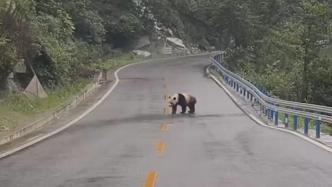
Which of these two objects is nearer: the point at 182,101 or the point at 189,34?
the point at 182,101

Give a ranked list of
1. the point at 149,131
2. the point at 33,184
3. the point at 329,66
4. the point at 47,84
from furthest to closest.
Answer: the point at 329,66 < the point at 47,84 < the point at 149,131 < the point at 33,184

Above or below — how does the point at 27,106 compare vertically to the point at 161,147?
above

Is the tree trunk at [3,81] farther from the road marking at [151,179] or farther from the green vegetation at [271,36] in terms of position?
the green vegetation at [271,36]

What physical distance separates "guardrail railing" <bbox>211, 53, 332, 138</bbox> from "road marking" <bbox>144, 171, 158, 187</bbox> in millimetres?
8780

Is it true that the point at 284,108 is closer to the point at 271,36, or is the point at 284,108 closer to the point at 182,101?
the point at 182,101

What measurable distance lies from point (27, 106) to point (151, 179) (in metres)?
16.5

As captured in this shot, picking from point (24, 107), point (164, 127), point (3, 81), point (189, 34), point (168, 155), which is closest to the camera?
point (168, 155)

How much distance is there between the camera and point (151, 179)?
11.2 metres

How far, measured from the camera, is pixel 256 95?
29.4 m

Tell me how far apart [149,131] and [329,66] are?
22.4 m

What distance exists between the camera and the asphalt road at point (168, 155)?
11.3 meters

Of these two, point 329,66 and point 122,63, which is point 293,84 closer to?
point 329,66

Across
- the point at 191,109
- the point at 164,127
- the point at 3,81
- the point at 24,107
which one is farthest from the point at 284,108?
the point at 3,81

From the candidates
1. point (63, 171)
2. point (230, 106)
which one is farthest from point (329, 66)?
point (63, 171)
